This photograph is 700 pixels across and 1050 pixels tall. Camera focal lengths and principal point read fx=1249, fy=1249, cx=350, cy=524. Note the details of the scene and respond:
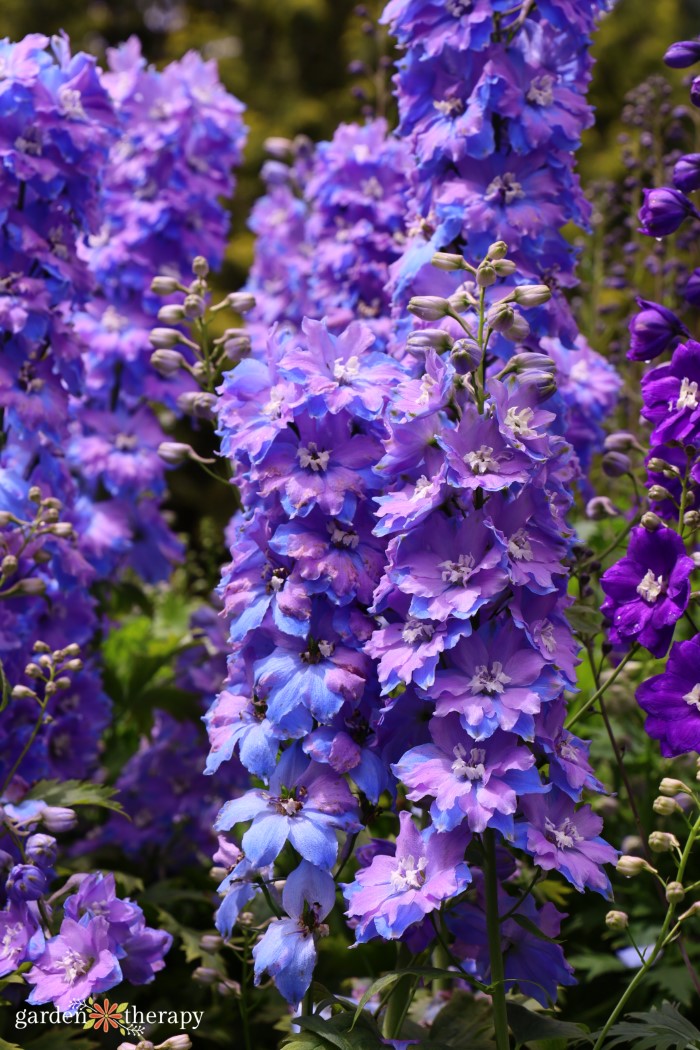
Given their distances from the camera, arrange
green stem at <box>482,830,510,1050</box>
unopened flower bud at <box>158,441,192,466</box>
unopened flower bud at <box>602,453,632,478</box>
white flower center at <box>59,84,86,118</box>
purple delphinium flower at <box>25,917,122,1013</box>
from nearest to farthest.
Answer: green stem at <box>482,830,510,1050</box> → purple delphinium flower at <box>25,917,122,1013</box> → unopened flower bud at <box>602,453,632,478</box> → unopened flower bud at <box>158,441,192,466</box> → white flower center at <box>59,84,86,118</box>

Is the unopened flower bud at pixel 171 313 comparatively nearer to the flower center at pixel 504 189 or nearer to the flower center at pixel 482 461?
the flower center at pixel 504 189

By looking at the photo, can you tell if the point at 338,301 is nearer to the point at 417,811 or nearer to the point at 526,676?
the point at 417,811

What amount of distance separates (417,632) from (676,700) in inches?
16.2

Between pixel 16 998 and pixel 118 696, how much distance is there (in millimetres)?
970

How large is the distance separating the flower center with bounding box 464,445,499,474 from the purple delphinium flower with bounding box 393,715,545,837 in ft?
1.16

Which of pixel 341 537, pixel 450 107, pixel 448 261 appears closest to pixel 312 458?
pixel 341 537

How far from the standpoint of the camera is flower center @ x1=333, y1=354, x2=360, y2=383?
1973 mm

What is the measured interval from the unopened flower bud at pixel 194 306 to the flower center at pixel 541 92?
718 mm

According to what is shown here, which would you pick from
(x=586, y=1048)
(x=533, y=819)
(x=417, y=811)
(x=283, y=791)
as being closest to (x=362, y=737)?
(x=283, y=791)

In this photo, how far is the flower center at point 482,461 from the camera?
1.75 meters

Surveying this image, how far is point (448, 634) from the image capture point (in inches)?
68.4

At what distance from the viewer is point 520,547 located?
1783 millimetres

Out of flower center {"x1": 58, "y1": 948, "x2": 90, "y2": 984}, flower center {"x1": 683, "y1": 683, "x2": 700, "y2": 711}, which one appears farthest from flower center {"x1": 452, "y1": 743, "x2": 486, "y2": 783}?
flower center {"x1": 58, "y1": 948, "x2": 90, "y2": 984}

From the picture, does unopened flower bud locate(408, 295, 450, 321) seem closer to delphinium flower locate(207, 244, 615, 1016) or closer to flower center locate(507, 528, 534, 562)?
delphinium flower locate(207, 244, 615, 1016)
